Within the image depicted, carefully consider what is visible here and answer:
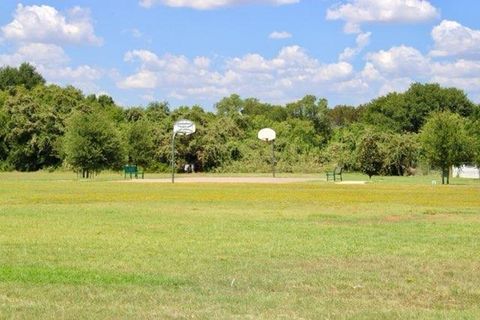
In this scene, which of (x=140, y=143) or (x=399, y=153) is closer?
(x=399, y=153)

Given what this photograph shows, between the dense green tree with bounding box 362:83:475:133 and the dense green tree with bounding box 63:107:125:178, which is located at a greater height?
the dense green tree with bounding box 362:83:475:133

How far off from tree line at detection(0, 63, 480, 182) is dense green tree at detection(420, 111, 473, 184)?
34.7ft

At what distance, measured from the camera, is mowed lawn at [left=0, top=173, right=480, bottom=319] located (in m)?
10.6

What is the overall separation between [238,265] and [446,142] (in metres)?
50.1

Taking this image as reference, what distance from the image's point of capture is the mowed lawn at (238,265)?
1063 cm

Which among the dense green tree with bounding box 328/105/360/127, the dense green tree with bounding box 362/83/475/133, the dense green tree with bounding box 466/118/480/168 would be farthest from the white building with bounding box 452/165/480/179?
the dense green tree with bounding box 328/105/360/127

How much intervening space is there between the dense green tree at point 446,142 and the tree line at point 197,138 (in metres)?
10.6

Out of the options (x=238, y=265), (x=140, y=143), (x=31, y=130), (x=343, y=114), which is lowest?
(x=238, y=265)

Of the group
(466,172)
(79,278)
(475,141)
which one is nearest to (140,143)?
(466,172)

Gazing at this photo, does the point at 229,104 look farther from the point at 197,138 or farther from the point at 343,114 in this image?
the point at 197,138

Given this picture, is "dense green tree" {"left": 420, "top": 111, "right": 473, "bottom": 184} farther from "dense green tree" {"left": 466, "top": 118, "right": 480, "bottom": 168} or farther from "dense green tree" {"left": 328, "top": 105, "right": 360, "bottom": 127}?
"dense green tree" {"left": 328, "top": 105, "right": 360, "bottom": 127}

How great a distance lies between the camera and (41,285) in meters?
12.2

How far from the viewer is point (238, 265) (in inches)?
583

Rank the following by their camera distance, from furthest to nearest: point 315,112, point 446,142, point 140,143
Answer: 1. point 315,112
2. point 140,143
3. point 446,142
